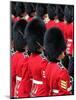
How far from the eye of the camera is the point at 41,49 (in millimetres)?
2693

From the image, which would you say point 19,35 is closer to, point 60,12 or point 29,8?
point 29,8

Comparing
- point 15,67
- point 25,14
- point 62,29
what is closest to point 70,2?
point 62,29

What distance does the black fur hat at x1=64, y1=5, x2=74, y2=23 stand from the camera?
2801 millimetres

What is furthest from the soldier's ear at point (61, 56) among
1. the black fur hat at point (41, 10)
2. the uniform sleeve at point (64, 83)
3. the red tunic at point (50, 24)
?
the black fur hat at point (41, 10)

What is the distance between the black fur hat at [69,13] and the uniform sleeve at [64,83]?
20.0 inches

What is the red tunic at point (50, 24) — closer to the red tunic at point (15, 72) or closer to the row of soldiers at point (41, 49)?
the row of soldiers at point (41, 49)

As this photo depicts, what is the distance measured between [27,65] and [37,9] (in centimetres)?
54

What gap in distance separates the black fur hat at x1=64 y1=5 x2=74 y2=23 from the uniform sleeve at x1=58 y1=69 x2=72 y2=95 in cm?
51

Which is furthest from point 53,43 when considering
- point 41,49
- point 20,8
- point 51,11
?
point 20,8

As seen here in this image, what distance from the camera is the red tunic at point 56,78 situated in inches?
107

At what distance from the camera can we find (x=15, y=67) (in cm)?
263

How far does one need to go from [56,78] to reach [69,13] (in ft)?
2.15

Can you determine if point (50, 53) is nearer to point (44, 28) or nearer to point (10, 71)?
point (44, 28)

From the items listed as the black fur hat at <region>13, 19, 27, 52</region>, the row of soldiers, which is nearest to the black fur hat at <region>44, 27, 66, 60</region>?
the row of soldiers
